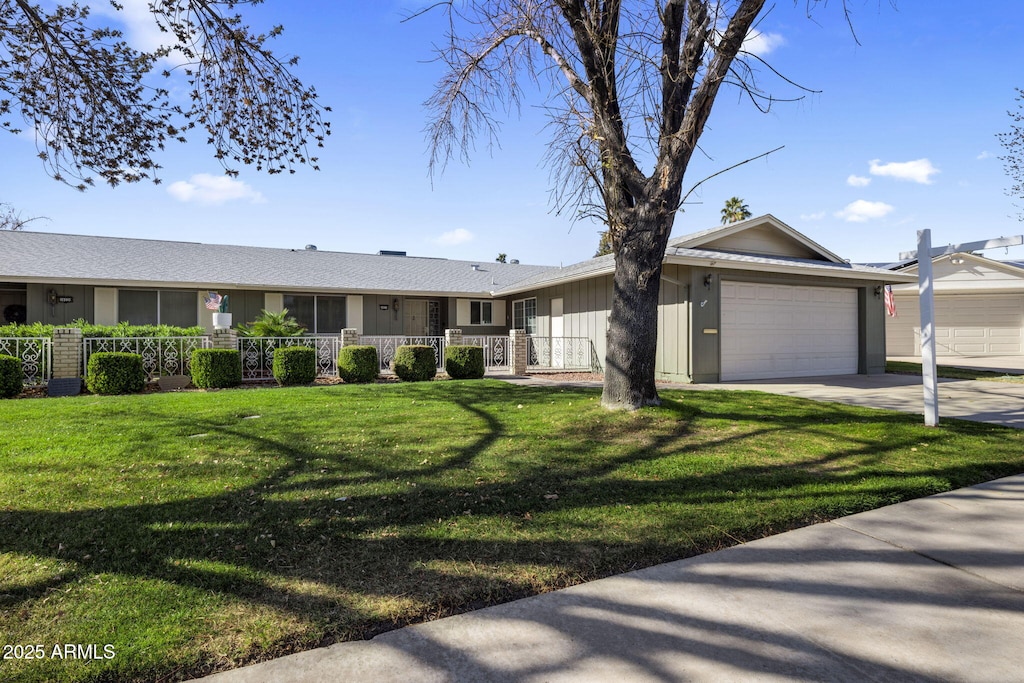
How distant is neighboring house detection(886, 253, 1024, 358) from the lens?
20.3 meters

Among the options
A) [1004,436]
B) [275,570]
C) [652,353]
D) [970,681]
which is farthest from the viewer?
[652,353]

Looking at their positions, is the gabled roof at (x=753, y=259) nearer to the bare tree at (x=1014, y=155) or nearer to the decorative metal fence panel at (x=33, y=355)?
the bare tree at (x=1014, y=155)

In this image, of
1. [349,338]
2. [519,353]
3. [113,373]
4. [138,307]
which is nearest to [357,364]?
[349,338]

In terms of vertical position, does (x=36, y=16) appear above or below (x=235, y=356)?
above

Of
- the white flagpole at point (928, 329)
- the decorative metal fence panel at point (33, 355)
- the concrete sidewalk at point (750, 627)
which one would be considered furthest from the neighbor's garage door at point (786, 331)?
the decorative metal fence panel at point (33, 355)

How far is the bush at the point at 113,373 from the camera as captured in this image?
9336 millimetres

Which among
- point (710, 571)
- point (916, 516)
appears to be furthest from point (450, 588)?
point (916, 516)

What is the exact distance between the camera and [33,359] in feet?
33.3

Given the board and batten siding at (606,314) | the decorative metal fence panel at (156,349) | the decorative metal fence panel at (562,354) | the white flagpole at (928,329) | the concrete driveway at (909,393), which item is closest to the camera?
the white flagpole at (928,329)

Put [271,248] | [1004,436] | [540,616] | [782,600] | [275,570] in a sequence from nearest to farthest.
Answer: [540,616], [782,600], [275,570], [1004,436], [271,248]

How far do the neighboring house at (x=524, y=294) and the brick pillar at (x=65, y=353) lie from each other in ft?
16.9

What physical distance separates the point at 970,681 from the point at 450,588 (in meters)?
2.12

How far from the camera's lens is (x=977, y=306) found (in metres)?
20.9

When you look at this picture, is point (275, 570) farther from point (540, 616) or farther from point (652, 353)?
point (652, 353)
